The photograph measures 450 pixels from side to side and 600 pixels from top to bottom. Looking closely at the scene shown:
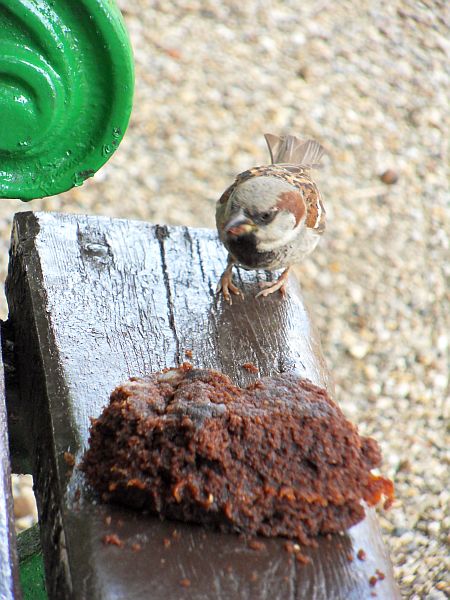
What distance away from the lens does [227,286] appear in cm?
186

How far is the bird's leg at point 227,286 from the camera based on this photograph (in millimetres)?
1804

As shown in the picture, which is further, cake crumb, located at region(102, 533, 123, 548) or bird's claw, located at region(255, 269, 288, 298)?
bird's claw, located at region(255, 269, 288, 298)

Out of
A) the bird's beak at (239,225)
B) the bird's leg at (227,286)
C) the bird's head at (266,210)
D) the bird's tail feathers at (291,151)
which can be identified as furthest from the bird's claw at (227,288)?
the bird's tail feathers at (291,151)

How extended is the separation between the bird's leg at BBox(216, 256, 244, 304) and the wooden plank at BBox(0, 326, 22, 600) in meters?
0.72

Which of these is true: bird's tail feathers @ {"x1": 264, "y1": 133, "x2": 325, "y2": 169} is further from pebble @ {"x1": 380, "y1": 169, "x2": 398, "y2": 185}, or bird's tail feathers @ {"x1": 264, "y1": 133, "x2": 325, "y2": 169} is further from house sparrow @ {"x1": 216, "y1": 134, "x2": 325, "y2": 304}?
pebble @ {"x1": 380, "y1": 169, "x2": 398, "y2": 185}

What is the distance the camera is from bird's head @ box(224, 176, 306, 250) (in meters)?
2.33

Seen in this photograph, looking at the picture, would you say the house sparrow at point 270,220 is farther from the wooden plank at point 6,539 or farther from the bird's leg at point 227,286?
the wooden plank at point 6,539

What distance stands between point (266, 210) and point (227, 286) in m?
0.61

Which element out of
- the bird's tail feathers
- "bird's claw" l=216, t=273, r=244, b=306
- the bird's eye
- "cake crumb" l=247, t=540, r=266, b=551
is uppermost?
Result: the bird's tail feathers

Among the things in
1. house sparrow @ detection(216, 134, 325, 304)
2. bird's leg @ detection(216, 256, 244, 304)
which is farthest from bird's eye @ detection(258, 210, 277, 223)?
bird's leg @ detection(216, 256, 244, 304)

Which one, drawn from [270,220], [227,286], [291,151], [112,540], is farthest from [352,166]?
[112,540]

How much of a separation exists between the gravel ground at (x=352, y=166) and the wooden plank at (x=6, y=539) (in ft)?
7.22

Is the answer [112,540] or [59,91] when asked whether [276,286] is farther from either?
[112,540]

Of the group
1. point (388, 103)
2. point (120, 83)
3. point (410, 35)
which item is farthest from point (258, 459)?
point (410, 35)
